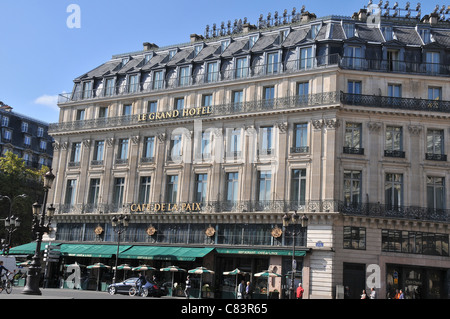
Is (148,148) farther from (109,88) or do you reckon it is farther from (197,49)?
(197,49)

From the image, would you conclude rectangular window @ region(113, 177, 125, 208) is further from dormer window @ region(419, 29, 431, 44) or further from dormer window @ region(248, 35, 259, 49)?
dormer window @ region(419, 29, 431, 44)

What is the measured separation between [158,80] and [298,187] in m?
16.1

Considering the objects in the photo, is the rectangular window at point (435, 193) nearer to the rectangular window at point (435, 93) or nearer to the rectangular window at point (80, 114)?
the rectangular window at point (435, 93)

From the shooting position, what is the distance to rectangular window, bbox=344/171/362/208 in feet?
111

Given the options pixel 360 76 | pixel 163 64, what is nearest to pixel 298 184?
pixel 360 76

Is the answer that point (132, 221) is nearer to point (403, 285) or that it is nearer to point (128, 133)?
point (128, 133)

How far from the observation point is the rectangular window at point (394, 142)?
34.3m

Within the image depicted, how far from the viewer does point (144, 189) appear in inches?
1635

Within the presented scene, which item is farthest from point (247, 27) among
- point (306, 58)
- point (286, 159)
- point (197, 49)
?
point (286, 159)

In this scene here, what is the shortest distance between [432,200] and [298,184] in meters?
8.90

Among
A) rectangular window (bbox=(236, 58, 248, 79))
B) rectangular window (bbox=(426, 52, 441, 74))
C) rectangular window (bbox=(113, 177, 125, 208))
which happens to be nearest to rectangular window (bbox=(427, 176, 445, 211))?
rectangular window (bbox=(426, 52, 441, 74))

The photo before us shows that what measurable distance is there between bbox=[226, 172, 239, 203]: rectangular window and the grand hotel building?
79 millimetres

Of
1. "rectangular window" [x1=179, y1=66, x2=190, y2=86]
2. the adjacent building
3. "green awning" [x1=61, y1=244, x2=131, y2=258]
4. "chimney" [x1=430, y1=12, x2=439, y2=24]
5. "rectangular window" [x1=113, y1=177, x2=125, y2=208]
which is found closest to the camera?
"chimney" [x1=430, y1=12, x2=439, y2=24]

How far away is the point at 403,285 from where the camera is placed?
32344 mm
